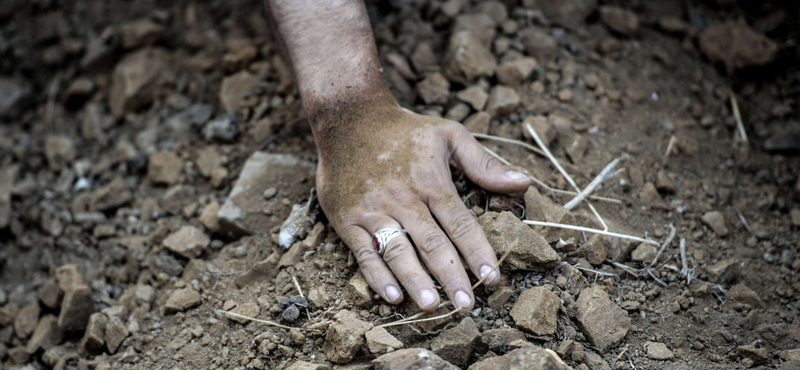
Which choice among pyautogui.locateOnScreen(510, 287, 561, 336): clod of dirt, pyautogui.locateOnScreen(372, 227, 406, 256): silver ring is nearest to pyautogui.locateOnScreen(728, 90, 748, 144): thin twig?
pyautogui.locateOnScreen(510, 287, 561, 336): clod of dirt

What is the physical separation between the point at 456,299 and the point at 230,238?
98cm

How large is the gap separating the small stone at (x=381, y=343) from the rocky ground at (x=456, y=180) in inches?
0.5

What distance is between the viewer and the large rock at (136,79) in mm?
3156

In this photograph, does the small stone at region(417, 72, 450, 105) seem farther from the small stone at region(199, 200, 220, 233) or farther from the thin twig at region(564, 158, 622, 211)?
the small stone at region(199, 200, 220, 233)

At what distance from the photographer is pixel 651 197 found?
2.42m

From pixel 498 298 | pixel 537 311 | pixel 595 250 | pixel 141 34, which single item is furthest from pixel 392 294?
pixel 141 34

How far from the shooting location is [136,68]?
322 centimetres

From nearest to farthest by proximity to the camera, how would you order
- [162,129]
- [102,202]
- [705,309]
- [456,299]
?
[456,299], [705,309], [102,202], [162,129]

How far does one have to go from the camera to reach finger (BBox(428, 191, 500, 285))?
1910 mm

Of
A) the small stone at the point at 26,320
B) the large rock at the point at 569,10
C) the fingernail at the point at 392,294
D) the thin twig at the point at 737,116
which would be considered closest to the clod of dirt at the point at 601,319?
the fingernail at the point at 392,294

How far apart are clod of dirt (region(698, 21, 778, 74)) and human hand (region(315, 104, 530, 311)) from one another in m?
1.45

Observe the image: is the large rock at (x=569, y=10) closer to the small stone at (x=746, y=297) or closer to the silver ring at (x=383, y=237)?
the small stone at (x=746, y=297)

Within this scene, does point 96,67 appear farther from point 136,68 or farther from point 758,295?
point 758,295

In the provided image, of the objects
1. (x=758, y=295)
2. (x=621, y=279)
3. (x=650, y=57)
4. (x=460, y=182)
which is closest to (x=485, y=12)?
(x=650, y=57)
